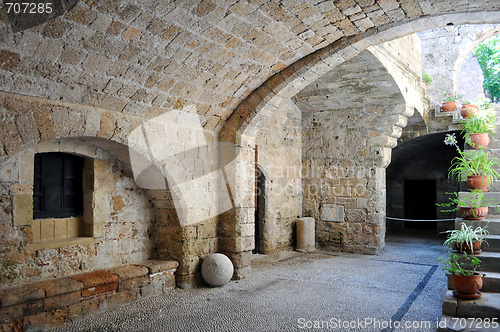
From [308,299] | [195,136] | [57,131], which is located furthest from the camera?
[195,136]

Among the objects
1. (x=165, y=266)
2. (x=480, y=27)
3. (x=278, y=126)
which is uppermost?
(x=480, y=27)

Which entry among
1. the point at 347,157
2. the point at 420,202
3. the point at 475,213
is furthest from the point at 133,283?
the point at 420,202

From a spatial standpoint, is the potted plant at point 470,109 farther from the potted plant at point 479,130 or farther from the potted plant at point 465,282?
the potted plant at point 465,282

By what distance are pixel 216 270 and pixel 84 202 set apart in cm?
163

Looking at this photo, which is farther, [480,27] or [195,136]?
[480,27]

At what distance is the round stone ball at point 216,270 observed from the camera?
461 cm

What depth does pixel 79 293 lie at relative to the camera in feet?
12.0

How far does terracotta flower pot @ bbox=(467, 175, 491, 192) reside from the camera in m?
5.02

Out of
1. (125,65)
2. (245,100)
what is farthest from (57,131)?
(245,100)

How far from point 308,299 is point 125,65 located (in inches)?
115

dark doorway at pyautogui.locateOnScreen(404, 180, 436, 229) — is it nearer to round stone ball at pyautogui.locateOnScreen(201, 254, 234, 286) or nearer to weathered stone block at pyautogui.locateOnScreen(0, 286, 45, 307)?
round stone ball at pyautogui.locateOnScreen(201, 254, 234, 286)

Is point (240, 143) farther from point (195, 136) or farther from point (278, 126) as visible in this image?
point (278, 126)

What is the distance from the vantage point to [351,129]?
7109 millimetres

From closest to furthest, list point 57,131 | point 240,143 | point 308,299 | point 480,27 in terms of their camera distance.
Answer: point 57,131 → point 308,299 → point 240,143 → point 480,27
